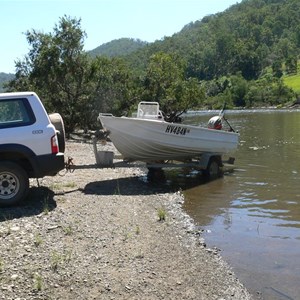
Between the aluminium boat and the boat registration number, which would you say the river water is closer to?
the aluminium boat

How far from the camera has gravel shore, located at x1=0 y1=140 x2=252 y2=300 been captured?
624 cm

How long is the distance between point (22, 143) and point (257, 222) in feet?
18.8

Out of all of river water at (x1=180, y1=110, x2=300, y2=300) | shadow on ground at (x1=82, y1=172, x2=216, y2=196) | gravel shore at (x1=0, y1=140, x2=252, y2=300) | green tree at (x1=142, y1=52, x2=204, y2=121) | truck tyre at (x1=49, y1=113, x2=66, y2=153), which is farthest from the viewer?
green tree at (x1=142, y1=52, x2=204, y2=121)

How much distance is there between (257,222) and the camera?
10.6m

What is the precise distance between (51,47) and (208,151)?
16.9 meters

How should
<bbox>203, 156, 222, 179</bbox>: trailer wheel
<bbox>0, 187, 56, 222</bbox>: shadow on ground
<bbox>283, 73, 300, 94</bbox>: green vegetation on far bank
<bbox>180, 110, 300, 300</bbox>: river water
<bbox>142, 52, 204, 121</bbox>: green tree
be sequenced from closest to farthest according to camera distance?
<bbox>180, 110, 300, 300</bbox>: river water < <bbox>0, 187, 56, 222</bbox>: shadow on ground < <bbox>203, 156, 222, 179</bbox>: trailer wheel < <bbox>142, 52, 204, 121</bbox>: green tree < <bbox>283, 73, 300, 94</bbox>: green vegetation on far bank

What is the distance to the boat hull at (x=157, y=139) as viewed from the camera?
47.9 ft

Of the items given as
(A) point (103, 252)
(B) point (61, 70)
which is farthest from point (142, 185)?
(B) point (61, 70)

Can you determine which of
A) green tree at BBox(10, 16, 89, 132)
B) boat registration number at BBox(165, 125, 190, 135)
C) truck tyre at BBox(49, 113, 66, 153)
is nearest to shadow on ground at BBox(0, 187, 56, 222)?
truck tyre at BBox(49, 113, 66, 153)

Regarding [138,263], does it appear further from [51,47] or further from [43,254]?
[51,47]

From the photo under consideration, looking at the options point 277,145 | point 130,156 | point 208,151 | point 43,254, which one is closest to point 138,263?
point 43,254

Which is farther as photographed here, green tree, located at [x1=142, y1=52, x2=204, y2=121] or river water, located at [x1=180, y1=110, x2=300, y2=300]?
green tree, located at [x1=142, y1=52, x2=204, y2=121]

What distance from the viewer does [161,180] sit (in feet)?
52.2

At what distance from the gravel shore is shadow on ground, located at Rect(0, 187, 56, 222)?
0.02 meters
